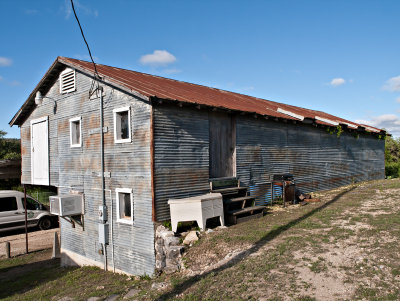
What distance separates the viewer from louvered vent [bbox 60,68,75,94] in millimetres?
13416

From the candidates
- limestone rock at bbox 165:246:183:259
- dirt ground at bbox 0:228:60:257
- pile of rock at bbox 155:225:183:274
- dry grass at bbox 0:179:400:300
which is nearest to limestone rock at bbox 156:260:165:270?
pile of rock at bbox 155:225:183:274

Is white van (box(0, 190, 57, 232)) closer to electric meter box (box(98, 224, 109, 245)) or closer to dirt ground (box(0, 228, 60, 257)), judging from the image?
dirt ground (box(0, 228, 60, 257))

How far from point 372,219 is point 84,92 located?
37.2ft

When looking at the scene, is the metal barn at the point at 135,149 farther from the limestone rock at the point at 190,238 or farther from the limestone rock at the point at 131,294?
the limestone rock at the point at 131,294

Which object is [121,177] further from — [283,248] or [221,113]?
[283,248]

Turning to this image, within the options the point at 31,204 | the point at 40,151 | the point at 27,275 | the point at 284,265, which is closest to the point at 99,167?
the point at 40,151

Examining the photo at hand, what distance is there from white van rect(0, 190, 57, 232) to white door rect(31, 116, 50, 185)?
10.9 feet

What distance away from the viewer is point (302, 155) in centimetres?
1630

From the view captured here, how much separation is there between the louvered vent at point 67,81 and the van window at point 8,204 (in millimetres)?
7947

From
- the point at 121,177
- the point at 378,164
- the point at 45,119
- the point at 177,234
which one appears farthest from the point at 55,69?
the point at 378,164

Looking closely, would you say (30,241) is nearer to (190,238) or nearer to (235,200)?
(190,238)

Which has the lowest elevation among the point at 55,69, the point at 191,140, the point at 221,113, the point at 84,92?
the point at 191,140

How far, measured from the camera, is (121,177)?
1109cm

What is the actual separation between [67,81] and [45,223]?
32.7 feet
